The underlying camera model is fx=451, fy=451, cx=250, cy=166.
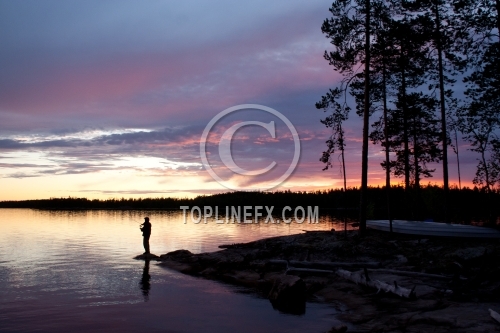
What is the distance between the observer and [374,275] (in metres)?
18.8

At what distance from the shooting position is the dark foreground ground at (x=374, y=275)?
13227 millimetres

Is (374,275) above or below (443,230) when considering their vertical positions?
below

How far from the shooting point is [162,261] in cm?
2889

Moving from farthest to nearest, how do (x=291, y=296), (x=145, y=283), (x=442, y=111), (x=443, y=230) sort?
1. (x=442, y=111)
2. (x=443, y=230)
3. (x=145, y=283)
4. (x=291, y=296)

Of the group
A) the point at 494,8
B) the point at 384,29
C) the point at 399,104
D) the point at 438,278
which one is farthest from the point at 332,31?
the point at 438,278

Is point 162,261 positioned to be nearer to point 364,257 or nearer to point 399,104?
point 364,257

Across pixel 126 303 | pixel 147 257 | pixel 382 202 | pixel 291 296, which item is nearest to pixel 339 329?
pixel 291 296

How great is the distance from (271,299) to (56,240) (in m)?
34.6

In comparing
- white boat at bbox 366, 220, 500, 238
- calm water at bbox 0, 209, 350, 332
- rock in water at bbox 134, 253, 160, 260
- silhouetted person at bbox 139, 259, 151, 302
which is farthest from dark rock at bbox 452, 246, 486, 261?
rock in water at bbox 134, 253, 160, 260

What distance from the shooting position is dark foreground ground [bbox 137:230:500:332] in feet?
43.4

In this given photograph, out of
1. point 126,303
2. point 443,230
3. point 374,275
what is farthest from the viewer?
point 443,230

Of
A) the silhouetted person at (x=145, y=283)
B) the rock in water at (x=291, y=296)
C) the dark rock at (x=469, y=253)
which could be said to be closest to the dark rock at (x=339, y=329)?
the rock in water at (x=291, y=296)

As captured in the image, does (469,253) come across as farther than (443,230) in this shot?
No

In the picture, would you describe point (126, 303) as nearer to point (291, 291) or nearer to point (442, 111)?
point (291, 291)
